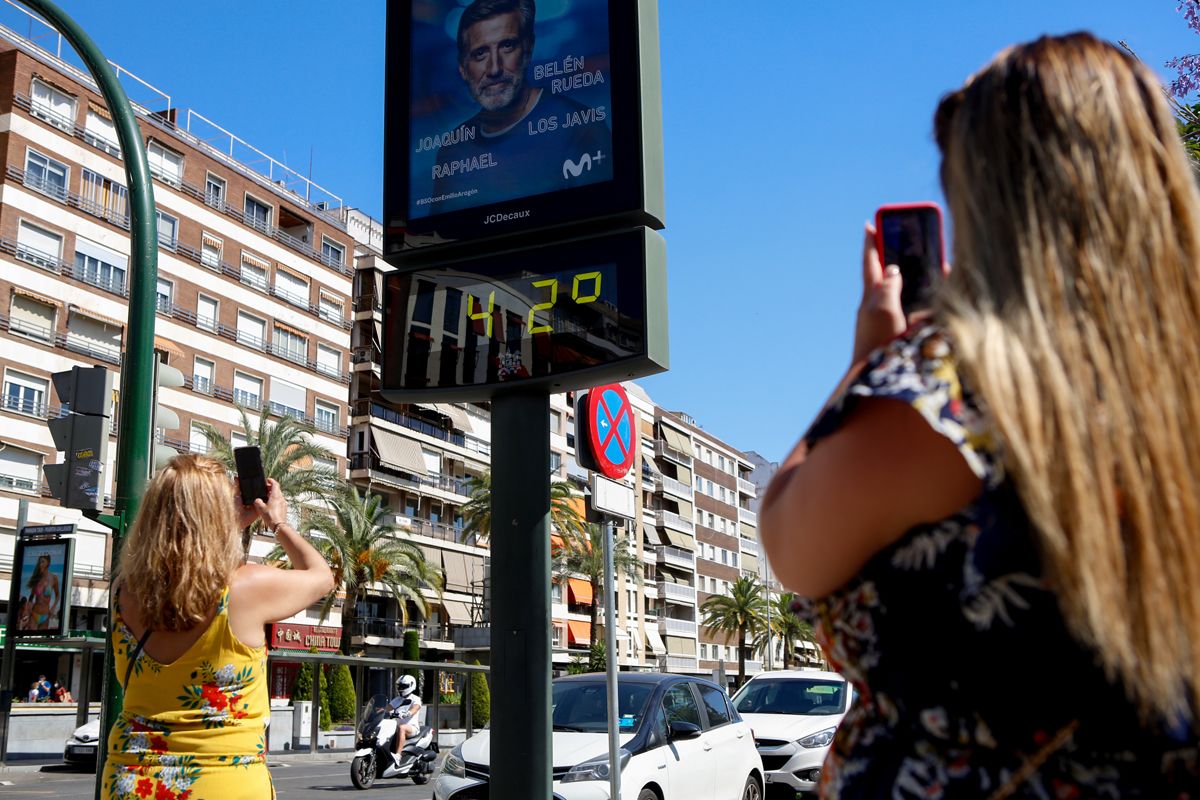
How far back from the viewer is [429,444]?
65.9m

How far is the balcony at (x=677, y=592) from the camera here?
3607 inches

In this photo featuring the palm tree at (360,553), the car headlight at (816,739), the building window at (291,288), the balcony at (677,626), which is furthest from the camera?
the balcony at (677,626)

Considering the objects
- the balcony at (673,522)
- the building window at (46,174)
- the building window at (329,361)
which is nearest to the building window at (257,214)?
the building window at (329,361)

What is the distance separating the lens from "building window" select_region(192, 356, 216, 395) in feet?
164

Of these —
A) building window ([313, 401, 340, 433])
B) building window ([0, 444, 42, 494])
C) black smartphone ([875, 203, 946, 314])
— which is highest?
building window ([313, 401, 340, 433])

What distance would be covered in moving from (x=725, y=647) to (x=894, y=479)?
106 m

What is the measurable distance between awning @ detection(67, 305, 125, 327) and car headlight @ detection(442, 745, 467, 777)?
38.6 metres


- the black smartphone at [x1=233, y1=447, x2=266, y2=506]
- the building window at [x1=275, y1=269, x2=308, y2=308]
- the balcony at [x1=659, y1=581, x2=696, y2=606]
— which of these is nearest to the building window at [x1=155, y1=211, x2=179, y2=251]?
the building window at [x1=275, y1=269, x2=308, y2=308]

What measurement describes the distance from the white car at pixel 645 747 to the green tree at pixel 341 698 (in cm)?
3864

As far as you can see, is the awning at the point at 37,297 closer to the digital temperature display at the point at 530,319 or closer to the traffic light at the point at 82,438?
the traffic light at the point at 82,438

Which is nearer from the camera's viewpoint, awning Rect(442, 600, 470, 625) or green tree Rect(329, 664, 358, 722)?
green tree Rect(329, 664, 358, 722)

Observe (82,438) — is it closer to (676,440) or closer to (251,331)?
(251,331)

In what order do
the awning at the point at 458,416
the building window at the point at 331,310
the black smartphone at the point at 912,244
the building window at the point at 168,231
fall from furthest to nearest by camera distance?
the awning at the point at 458,416 → the building window at the point at 331,310 → the building window at the point at 168,231 → the black smartphone at the point at 912,244

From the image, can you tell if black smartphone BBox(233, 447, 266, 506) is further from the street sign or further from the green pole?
the green pole
